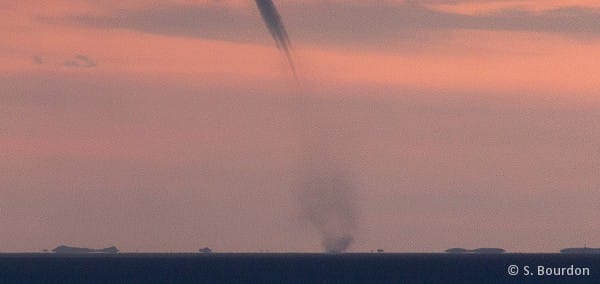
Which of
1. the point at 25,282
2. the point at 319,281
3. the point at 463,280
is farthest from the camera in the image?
the point at 463,280

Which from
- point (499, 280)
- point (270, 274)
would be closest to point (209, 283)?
point (270, 274)

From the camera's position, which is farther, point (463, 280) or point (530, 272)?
point (530, 272)

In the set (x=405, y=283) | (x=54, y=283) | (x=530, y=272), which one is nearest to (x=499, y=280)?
(x=530, y=272)

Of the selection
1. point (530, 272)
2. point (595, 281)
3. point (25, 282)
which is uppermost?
point (530, 272)

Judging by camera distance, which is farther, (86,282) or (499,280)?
(499,280)

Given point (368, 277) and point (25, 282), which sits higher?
point (368, 277)

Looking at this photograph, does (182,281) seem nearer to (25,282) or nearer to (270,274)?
(25,282)

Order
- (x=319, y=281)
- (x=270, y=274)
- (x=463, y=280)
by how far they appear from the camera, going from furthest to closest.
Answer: (x=270, y=274) → (x=463, y=280) → (x=319, y=281)

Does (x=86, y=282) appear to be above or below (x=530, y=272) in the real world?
below

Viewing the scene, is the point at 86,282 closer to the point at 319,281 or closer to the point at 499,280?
the point at 319,281
